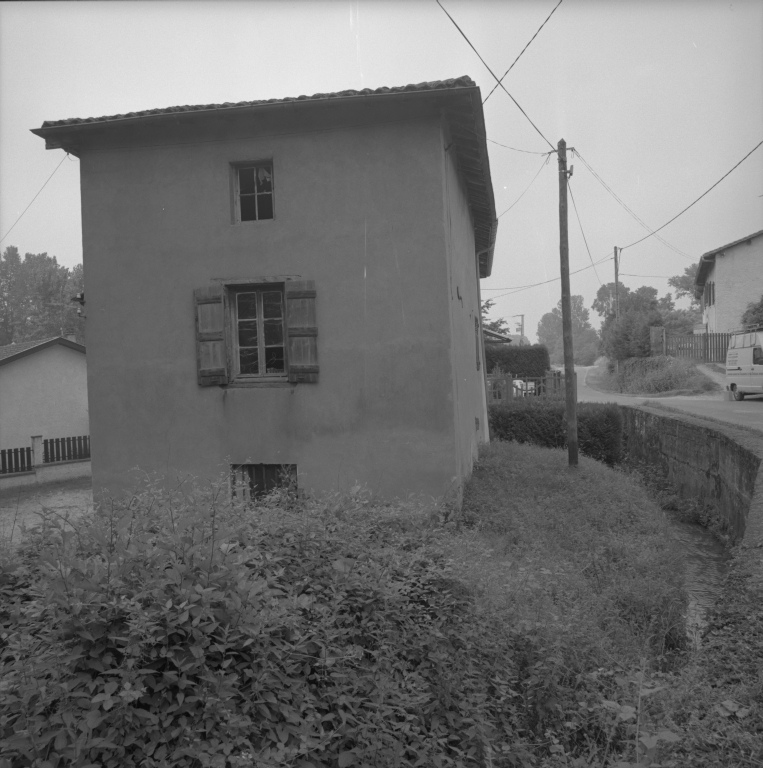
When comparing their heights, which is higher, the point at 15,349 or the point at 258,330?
the point at 15,349

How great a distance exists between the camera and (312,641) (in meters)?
4.18

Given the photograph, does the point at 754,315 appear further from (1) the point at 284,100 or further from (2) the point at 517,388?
(1) the point at 284,100

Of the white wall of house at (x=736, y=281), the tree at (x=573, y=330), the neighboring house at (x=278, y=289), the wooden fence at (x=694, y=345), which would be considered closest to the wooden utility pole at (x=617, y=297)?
the wooden fence at (x=694, y=345)

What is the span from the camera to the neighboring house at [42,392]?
76.1 ft

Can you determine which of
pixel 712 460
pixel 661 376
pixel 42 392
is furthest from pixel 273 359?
pixel 661 376

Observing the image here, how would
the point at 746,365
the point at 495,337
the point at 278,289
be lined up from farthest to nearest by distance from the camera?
the point at 495,337, the point at 746,365, the point at 278,289

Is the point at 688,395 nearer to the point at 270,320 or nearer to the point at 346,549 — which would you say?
the point at 270,320

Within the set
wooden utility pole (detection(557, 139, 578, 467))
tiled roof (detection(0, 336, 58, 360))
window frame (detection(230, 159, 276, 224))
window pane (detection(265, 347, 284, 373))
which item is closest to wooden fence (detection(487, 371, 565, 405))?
wooden utility pole (detection(557, 139, 578, 467))

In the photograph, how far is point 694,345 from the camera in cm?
3416

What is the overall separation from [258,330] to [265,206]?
180 cm

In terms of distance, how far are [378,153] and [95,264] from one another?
4524mm

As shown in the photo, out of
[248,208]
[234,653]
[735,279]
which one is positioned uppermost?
[735,279]

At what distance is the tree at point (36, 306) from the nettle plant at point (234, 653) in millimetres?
47111

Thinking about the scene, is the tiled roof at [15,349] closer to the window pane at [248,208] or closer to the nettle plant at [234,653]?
the window pane at [248,208]
